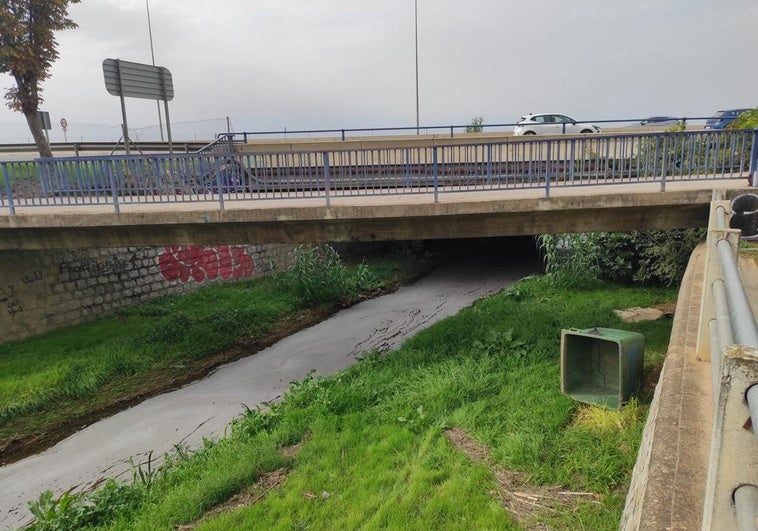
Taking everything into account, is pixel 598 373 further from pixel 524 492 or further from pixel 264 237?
pixel 264 237

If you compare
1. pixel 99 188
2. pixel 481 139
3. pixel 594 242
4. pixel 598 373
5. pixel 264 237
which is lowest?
pixel 598 373

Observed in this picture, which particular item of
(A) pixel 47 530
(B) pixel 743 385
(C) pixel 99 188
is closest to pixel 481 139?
(C) pixel 99 188

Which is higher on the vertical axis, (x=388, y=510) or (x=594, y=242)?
(x=594, y=242)

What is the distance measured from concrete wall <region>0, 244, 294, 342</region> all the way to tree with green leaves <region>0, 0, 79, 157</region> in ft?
16.7

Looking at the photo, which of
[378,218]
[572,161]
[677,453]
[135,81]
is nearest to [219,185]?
[378,218]

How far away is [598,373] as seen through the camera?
23.8 ft

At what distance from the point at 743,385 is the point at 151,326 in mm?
13271

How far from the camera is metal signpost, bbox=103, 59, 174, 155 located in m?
12.7

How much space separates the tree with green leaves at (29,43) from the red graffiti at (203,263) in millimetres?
5589

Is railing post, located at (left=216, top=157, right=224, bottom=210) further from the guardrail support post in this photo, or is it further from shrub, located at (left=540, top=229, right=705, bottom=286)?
shrub, located at (left=540, top=229, right=705, bottom=286)

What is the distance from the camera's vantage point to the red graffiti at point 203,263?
15273 mm

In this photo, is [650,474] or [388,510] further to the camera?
[388,510]

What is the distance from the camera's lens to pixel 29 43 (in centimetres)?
1351

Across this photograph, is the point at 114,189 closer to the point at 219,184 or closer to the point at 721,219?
the point at 219,184
